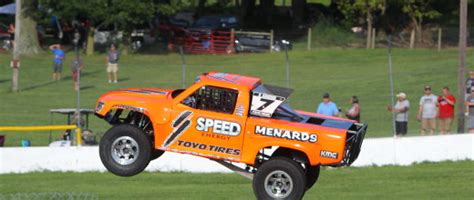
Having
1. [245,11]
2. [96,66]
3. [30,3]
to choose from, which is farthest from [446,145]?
[245,11]

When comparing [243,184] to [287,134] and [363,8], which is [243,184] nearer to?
[287,134]

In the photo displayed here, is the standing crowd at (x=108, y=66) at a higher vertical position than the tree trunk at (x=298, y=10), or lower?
lower

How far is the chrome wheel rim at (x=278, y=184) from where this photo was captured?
578 inches

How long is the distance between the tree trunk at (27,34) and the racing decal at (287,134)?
38706 mm

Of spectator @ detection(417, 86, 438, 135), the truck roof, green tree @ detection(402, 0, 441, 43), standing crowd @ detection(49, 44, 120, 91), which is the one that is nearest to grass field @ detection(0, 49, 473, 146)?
standing crowd @ detection(49, 44, 120, 91)

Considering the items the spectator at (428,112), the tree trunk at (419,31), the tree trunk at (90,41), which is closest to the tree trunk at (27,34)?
the tree trunk at (90,41)

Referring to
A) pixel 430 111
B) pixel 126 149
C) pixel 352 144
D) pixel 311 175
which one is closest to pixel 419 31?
pixel 430 111

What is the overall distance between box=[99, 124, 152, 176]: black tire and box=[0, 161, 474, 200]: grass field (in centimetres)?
782

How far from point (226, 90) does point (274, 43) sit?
39040mm

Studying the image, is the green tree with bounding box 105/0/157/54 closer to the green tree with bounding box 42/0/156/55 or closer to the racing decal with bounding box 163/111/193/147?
the green tree with bounding box 42/0/156/55

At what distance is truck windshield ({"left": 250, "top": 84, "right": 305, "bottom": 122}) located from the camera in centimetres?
1452

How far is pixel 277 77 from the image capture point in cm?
4212

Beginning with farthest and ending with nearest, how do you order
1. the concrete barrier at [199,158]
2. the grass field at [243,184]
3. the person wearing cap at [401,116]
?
the person wearing cap at [401,116], the concrete barrier at [199,158], the grass field at [243,184]

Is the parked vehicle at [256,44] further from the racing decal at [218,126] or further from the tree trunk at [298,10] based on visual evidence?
the racing decal at [218,126]
